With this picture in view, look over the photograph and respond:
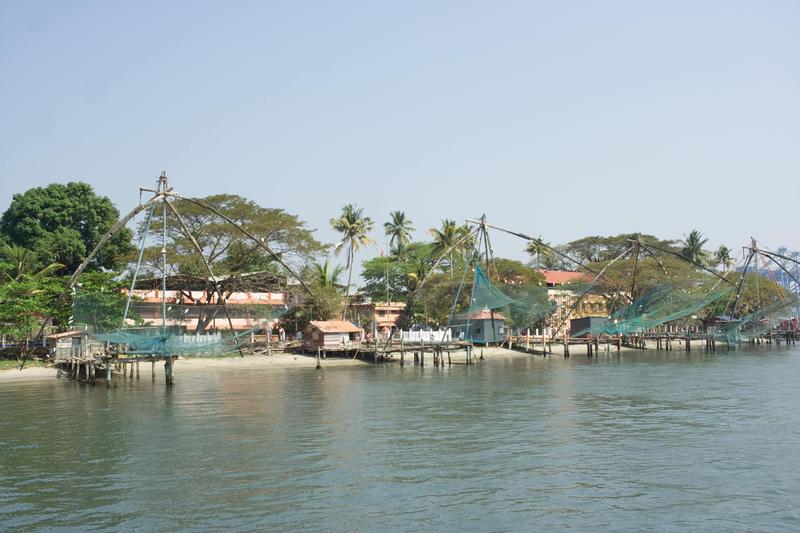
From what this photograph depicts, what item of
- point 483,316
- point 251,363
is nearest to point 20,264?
point 251,363

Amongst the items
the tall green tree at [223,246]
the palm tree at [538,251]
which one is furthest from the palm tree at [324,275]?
the palm tree at [538,251]

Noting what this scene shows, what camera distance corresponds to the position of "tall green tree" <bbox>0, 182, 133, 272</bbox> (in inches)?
2050

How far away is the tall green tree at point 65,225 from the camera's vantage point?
52062 millimetres

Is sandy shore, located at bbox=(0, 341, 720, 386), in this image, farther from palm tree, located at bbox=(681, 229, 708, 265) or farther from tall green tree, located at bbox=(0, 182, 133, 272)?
palm tree, located at bbox=(681, 229, 708, 265)

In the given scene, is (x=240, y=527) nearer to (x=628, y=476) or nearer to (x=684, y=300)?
(x=628, y=476)

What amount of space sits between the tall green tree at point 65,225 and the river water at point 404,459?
23.3 m

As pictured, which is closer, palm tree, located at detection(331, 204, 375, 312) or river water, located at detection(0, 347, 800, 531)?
river water, located at detection(0, 347, 800, 531)

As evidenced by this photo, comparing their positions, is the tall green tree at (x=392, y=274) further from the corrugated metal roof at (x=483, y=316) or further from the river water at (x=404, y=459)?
the river water at (x=404, y=459)

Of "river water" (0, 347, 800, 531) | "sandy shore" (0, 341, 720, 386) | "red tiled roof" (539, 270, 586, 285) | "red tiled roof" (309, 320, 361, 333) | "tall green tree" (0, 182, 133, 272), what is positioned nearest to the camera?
"river water" (0, 347, 800, 531)

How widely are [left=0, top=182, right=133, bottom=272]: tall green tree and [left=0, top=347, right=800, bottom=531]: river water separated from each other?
2334 centimetres

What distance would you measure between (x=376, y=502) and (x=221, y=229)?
37.9 meters

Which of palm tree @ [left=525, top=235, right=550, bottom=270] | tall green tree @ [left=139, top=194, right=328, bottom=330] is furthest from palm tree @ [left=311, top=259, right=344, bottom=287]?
palm tree @ [left=525, top=235, right=550, bottom=270]

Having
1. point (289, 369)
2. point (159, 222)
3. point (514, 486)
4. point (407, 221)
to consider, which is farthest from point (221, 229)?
point (514, 486)

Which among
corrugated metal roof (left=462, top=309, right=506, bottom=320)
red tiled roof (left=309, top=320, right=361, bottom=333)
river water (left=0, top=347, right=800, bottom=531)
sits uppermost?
corrugated metal roof (left=462, top=309, right=506, bottom=320)
